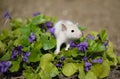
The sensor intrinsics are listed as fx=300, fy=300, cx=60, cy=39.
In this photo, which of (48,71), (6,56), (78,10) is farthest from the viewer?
(78,10)

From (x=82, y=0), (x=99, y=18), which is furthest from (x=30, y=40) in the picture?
(x=82, y=0)

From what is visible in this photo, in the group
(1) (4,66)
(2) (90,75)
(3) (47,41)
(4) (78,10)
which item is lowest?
(2) (90,75)

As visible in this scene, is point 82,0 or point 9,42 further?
point 82,0

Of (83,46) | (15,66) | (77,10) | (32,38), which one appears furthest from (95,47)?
(77,10)

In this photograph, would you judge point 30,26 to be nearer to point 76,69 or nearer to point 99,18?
point 76,69

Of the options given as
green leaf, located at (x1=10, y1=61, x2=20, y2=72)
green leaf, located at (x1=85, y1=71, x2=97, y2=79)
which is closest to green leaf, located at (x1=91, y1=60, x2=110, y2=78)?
green leaf, located at (x1=85, y1=71, x2=97, y2=79)

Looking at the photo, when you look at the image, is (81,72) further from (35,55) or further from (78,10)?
(78,10)
